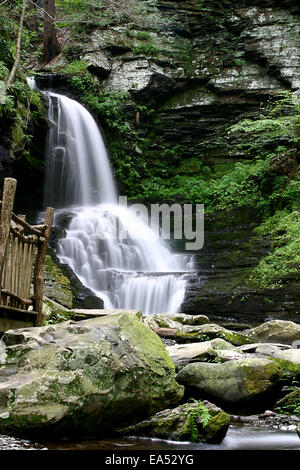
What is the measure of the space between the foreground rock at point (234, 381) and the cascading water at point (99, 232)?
5873mm

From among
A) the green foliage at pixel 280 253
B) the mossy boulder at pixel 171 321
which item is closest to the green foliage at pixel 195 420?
the mossy boulder at pixel 171 321

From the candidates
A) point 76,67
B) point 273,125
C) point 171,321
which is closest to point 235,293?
point 171,321

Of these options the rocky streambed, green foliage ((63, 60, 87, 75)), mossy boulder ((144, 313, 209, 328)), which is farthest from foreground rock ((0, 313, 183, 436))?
green foliage ((63, 60, 87, 75))

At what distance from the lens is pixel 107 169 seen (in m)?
16.6

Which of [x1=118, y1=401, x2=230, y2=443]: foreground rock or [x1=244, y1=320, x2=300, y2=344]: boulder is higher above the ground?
[x1=118, y1=401, x2=230, y2=443]: foreground rock

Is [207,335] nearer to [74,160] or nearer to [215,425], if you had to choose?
[215,425]

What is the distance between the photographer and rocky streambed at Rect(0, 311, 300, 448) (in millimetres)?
3459

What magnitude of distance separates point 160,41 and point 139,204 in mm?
7988

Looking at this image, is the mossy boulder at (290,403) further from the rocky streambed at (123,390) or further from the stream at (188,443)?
the stream at (188,443)

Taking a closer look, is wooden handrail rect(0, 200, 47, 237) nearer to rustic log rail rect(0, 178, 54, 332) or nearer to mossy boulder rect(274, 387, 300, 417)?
rustic log rail rect(0, 178, 54, 332)

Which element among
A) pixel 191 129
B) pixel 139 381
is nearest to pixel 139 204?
pixel 191 129

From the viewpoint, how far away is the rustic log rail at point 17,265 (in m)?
5.11

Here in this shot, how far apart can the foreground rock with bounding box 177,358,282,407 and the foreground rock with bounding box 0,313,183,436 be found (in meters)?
0.40

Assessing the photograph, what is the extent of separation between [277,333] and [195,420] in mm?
4643
